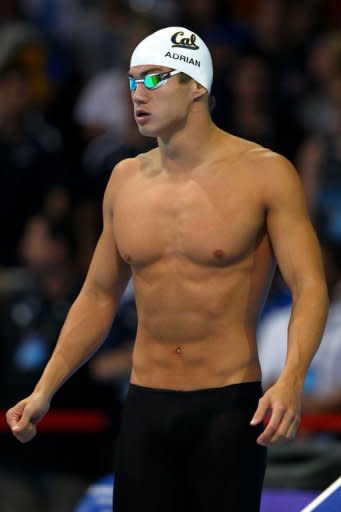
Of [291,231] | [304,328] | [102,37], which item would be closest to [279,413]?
[304,328]

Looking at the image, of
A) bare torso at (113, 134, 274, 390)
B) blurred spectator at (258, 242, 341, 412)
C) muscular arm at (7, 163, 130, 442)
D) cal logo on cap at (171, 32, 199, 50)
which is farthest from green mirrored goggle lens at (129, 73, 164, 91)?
blurred spectator at (258, 242, 341, 412)

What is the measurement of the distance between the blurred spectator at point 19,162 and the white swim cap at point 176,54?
13.5 ft

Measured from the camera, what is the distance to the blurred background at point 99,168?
6.61 meters

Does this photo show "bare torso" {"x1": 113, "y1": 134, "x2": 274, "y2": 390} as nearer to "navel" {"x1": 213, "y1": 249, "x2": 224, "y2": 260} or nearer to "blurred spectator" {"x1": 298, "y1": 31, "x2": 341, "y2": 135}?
"navel" {"x1": 213, "y1": 249, "x2": 224, "y2": 260}

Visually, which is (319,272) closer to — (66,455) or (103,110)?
(66,455)

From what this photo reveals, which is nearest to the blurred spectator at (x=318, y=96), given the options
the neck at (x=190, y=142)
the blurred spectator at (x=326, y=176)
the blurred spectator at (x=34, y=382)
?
the blurred spectator at (x=326, y=176)

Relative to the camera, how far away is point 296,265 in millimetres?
3914

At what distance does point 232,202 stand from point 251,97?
4.36m

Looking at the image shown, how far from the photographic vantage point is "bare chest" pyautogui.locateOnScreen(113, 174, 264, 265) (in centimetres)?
400

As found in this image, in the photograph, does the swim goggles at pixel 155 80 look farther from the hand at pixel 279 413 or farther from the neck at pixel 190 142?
the hand at pixel 279 413

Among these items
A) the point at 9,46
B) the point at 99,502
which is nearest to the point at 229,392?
the point at 99,502

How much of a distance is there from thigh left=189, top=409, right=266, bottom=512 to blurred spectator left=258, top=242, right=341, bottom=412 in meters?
2.54

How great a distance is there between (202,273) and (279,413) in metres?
0.63

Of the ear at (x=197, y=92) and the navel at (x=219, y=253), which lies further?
the ear at (x=197, y=92)
